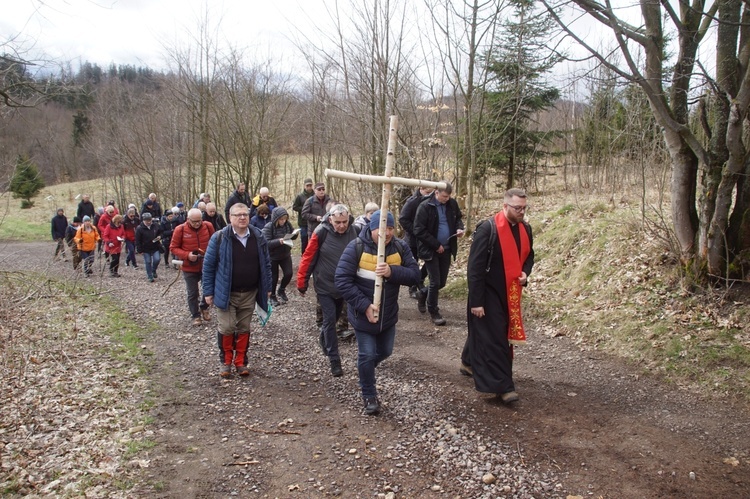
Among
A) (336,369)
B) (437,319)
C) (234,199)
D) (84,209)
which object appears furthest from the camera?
(84,209)

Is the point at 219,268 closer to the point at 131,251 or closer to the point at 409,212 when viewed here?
the point at 409,212

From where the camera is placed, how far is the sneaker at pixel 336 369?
638cm

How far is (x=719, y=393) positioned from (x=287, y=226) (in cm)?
697

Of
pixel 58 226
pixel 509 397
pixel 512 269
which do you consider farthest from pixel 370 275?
pixel 58 226

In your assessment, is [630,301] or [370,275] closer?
[370,275]

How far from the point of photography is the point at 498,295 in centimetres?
534

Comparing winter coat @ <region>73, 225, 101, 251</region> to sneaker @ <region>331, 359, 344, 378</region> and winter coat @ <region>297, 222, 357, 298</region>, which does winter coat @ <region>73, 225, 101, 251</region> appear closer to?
winter coat @ <region>297, 222, 357, 298</region>

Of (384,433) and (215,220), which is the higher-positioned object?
(215,220)

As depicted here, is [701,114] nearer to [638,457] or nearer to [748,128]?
[748,128]

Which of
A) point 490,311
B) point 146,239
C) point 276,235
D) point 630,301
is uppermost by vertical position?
point 276,235

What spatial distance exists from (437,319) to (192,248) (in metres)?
4.30

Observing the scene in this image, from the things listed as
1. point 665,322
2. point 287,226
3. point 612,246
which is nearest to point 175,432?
point 287,226

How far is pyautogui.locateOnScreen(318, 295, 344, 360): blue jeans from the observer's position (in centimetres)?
640

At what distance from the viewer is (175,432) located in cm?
509
